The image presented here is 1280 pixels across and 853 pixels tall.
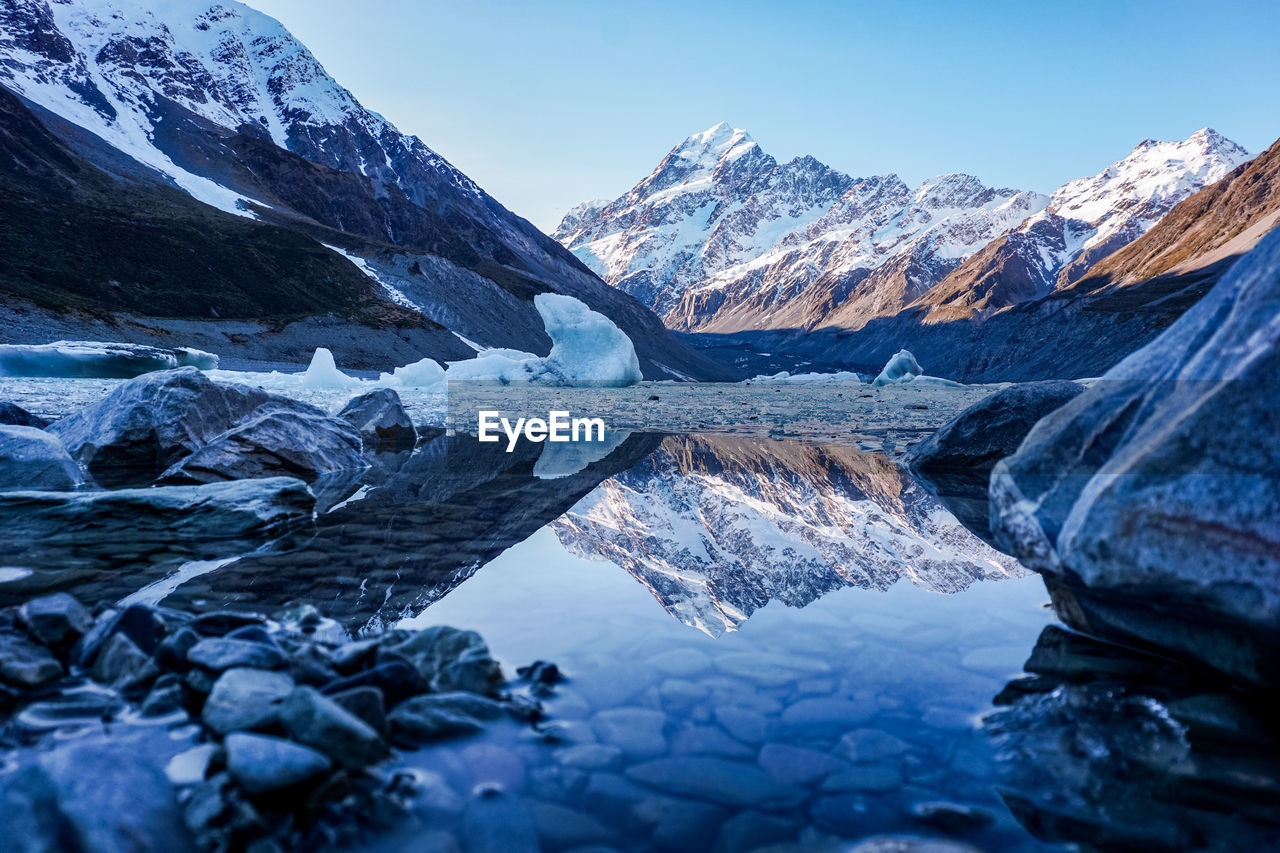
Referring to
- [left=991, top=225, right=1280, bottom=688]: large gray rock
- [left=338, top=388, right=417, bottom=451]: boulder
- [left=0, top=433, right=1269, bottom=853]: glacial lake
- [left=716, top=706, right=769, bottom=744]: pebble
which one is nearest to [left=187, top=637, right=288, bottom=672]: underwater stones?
[left=0, top=433, right=1269, bottom=853]: glacial lake

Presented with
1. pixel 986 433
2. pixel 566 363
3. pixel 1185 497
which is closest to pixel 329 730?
pixel 1185 497

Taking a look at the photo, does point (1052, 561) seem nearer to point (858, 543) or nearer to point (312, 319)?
point (858, 543)

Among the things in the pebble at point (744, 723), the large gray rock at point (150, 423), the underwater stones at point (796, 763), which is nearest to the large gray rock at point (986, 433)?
the pebble at point (744, 723)

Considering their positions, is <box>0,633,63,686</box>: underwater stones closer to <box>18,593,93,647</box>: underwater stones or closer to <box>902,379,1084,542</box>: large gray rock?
<box>18,593,93,647</box>: underwater stones

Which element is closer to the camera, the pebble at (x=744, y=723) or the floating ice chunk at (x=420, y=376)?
the pebble at (x=744, y=723)

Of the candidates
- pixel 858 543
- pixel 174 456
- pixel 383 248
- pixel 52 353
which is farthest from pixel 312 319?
pixel 858 543

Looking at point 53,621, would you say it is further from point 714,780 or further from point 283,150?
point 283,150

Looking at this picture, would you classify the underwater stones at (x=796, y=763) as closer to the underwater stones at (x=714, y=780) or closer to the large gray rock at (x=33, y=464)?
the underwater stones at (x=714, y=780)
